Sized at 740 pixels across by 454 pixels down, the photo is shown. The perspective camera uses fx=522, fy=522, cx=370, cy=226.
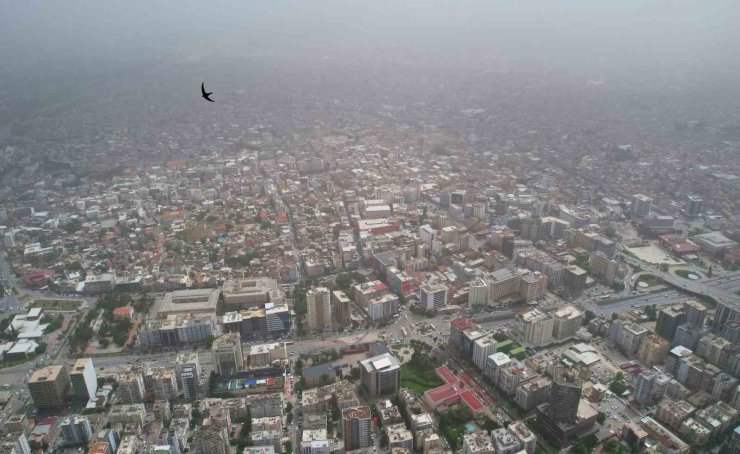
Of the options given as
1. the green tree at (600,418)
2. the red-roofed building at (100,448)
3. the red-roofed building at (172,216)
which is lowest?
the green tree at (600,418)

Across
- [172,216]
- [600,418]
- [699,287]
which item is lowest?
[600,418]

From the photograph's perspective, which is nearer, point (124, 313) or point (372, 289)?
point (124, 313)

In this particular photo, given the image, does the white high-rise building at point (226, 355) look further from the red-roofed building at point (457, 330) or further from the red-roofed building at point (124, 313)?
the red-roofed building at point (457, 330)

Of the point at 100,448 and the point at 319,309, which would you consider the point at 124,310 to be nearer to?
the point at 100,448

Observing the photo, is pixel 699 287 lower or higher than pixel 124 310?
lower

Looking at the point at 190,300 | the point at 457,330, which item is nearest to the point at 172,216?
the point at 190,300

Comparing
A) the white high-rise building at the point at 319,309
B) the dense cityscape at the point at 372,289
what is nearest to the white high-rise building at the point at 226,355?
the dense cityscape at the point at 372,289

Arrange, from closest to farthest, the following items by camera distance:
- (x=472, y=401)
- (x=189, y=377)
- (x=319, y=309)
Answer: (x=472, y=401), (x=189, y=377), (x=319, y=309)

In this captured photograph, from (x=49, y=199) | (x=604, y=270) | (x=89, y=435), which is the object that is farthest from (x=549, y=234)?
(x=49, y=199)

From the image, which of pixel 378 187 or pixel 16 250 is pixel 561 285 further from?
pixel 16 250
